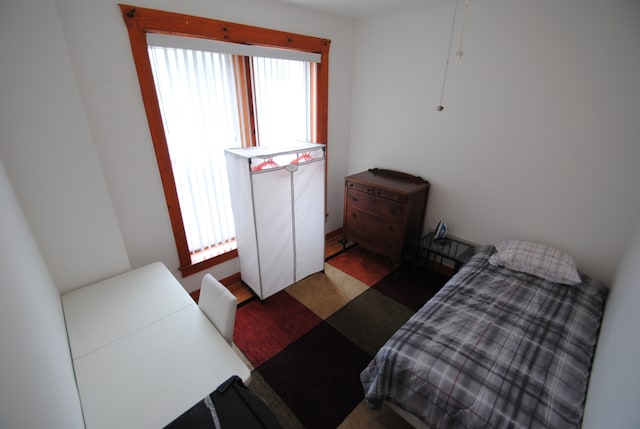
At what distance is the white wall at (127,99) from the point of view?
1592 mm

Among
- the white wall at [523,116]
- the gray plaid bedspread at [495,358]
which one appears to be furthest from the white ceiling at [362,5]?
the gray plaid bedspread at [495,358]

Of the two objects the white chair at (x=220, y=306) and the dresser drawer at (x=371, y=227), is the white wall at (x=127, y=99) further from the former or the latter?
the dresser drawer at (x=371, y=227)

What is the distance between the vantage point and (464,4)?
221 cm

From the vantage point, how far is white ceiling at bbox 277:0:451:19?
2287 mm

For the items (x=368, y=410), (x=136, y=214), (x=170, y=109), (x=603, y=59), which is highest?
(x=603, y=59)

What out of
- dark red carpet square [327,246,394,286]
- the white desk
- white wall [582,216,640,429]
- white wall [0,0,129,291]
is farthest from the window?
white wall [582,216,640,429]

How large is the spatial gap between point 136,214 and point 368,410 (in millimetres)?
2039

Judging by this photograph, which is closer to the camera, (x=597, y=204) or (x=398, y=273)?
(x=597, y=204)

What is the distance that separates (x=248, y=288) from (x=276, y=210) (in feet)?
3.01

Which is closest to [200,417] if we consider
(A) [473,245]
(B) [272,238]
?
(B) [272,238]

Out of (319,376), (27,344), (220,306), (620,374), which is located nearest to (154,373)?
(220,306)

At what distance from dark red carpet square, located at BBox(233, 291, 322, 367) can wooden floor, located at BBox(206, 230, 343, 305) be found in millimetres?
94

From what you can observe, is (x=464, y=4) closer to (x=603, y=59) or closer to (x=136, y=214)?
(x=603, y=59)

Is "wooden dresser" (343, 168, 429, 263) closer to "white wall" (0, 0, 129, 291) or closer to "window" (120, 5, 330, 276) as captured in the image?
"window" (120, 5, 330, 276)
